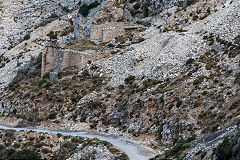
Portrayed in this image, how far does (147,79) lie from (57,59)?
15740 millimetres

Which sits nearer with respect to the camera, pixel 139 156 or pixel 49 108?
pixel 139 156

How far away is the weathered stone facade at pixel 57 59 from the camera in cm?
7125

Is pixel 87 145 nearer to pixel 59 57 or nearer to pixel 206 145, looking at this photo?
pixel 206 145

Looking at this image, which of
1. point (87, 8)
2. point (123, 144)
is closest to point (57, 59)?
point (87, 8)

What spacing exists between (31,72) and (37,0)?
27.0 meters

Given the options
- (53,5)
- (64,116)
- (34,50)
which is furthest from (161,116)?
(53,5)

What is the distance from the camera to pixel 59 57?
7250 centimetres

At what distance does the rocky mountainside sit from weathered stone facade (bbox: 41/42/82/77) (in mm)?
1347

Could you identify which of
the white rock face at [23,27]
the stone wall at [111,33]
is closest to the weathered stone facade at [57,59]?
the stone wall at [111,33]

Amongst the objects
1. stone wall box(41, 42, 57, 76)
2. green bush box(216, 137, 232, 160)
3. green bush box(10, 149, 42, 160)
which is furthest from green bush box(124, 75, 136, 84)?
green bush box(216, 137, 232, 160)

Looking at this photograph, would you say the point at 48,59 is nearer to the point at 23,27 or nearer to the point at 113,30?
the point at 113,30

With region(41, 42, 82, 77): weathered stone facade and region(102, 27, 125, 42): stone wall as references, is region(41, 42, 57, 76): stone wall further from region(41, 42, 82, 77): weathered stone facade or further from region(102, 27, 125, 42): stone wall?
region(102, 27, 125, 42): stone wall

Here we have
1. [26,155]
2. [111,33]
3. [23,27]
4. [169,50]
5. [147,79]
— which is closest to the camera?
[26,155]

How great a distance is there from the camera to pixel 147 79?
200ft
